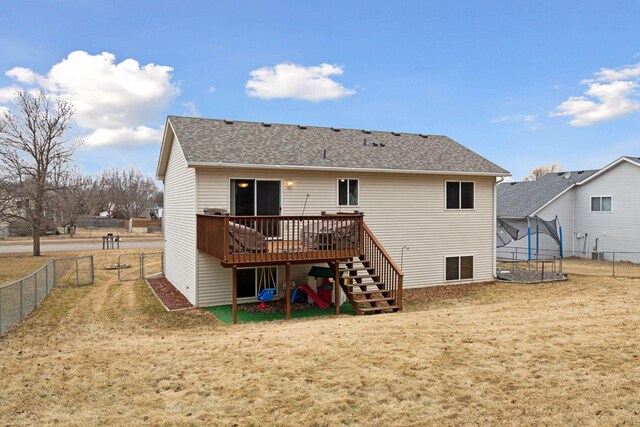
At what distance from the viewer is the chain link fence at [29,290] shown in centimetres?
1030

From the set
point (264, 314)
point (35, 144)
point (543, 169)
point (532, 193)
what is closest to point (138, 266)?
point (264, 314)

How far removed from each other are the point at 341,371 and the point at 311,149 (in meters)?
10.2

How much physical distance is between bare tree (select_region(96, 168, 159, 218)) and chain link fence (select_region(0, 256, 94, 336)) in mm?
49462

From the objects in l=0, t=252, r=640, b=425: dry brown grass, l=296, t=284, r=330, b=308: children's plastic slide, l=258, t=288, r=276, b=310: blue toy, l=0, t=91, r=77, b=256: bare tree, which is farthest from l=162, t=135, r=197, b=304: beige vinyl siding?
l=0, t=91, r=77, b=256: bare tree

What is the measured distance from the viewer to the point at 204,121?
1609cm

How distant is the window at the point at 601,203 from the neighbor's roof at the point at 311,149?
14137mm

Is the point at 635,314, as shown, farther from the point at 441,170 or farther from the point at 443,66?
the point at 443,66

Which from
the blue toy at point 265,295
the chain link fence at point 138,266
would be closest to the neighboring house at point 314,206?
the blue toy at point 265,295

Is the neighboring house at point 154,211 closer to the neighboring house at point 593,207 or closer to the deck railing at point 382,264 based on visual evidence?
the neighboring house at point 593,207

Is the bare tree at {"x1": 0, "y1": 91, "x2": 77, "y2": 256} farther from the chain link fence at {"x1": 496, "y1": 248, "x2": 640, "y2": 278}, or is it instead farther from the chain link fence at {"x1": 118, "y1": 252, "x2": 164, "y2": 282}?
the chain link fence at {"x1": 496, "y1": 248, "x2": 640, "y2": 278}

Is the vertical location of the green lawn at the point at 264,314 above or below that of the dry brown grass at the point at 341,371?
below

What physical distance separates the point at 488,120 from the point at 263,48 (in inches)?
617

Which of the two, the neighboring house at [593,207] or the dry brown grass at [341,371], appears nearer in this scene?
the dry brown grass at [341,371]

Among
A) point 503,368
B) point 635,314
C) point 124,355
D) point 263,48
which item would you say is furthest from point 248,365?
point 263,48
